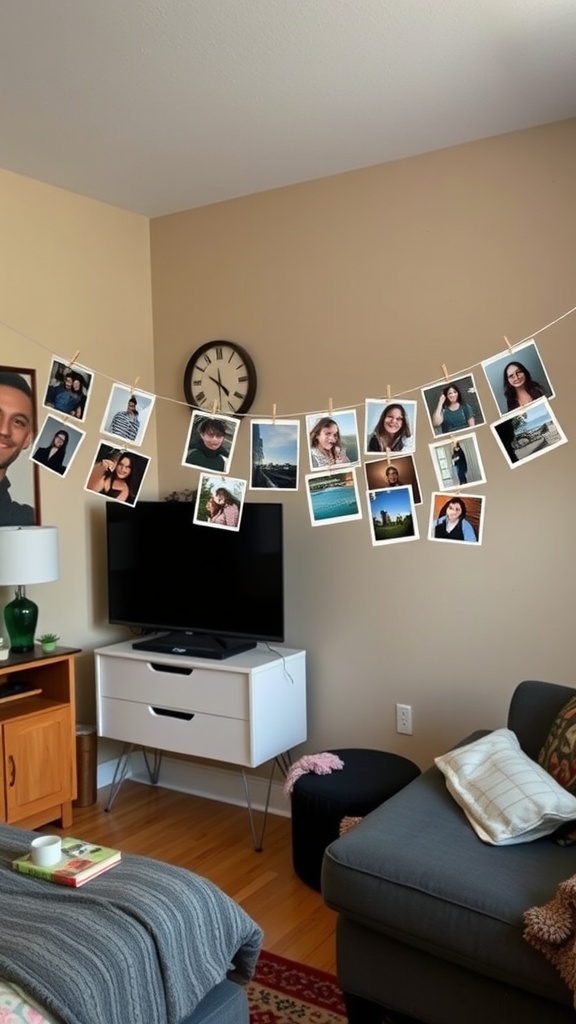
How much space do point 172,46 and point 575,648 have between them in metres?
2.30

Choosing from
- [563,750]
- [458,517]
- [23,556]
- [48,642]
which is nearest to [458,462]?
[458,517]

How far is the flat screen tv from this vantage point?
3.35 metres

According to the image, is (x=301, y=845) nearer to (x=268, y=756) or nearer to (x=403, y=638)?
(x=268, y=756)

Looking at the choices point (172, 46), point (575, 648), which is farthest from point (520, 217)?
point (575, 648)

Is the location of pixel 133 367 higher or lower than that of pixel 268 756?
higher

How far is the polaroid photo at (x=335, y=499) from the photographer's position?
3.18m

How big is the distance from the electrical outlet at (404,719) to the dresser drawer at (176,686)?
606 mm

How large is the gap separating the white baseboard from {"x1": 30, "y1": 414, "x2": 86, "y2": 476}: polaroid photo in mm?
1437

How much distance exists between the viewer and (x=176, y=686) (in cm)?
340

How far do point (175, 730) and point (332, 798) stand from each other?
2.88ft

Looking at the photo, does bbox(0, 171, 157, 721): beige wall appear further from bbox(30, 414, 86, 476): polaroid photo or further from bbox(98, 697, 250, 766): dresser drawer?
bbox(98, 697, 250, 766): dresser drawer

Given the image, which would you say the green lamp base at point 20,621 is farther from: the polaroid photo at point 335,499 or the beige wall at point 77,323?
the polaroid photo at point 335,499

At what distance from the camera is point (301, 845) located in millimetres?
2936

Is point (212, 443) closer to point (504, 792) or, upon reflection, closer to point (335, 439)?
point (335, 439)
